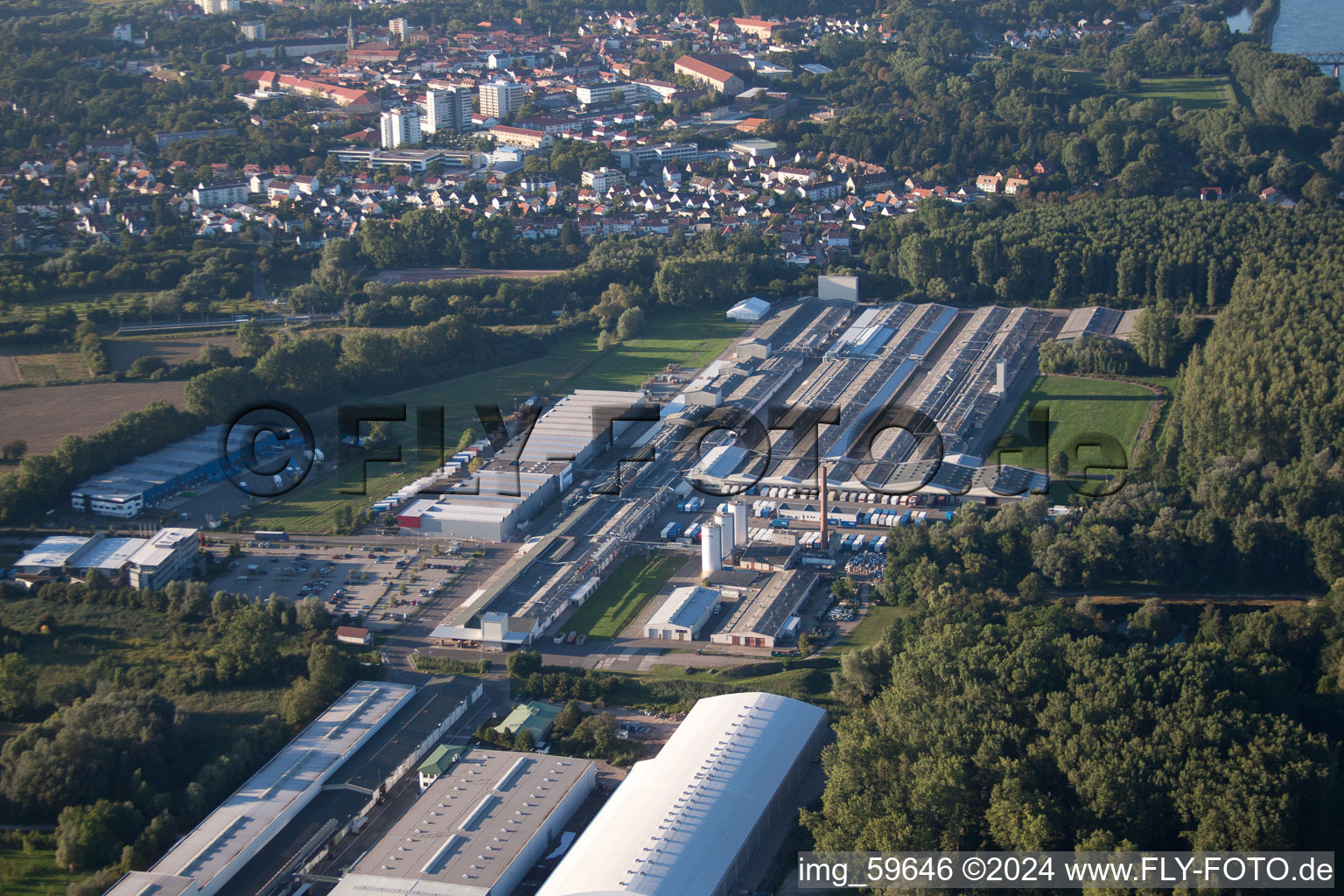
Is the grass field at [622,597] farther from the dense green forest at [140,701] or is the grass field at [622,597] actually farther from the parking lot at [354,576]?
the dense green forest at [140,701]

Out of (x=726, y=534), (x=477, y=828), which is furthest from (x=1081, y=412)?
(x=477, y=828)

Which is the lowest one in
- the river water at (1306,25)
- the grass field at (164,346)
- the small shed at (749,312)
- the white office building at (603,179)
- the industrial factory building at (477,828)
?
the industrial factory building at (477,828)

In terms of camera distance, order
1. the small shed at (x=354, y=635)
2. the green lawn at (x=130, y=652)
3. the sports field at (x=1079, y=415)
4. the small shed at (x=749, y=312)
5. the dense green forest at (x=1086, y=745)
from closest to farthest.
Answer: the dense green forest at (x=1086, y=745)
the green lawn at (x=130, y=652)
the small shed at (x=354, y=635)
the sports field at (x=1079, y=415)
the small shed at (x=749, y=312)

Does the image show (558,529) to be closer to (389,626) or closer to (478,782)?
(389,626)

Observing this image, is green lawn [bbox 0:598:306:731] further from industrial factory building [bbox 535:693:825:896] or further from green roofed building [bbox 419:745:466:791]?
industrial factory building [bbox 535:693:825:896]

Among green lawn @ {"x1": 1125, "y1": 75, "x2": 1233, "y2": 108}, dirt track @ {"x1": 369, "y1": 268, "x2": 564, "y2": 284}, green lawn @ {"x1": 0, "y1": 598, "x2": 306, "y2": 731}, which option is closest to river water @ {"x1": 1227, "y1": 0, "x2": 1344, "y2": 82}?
green lawn @ {"x1": 1125, "y1": 75, "x2": 1233, "y2": 108}

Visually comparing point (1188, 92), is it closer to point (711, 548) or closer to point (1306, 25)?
point (1306, 25)

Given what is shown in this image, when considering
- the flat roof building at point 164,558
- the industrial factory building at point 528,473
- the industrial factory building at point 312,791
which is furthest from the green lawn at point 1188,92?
the industrial factory building at point 312,791
